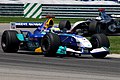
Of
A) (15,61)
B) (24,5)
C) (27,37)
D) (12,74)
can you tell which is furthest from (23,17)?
(12,74)

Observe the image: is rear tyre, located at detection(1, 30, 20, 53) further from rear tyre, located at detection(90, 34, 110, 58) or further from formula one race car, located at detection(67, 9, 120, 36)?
formula one race car, located at detection(67, 9, 120, 36)

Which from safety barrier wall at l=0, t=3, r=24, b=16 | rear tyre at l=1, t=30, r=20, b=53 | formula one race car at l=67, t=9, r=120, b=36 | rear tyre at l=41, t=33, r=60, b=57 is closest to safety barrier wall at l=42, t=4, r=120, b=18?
safety barrier wall at l=0, t=3, r=24, b=16

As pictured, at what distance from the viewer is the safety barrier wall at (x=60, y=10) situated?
4075 centimetres

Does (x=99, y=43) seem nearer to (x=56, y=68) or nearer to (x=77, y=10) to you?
(x=56, y=68)

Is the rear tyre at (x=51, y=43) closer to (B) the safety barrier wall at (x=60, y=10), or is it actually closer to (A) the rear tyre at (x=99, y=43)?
(A) the rear tyre at (x=99, y=43)

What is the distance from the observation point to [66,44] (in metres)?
Result: 16.8

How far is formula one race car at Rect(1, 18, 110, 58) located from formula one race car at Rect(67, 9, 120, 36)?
→ 9.71m

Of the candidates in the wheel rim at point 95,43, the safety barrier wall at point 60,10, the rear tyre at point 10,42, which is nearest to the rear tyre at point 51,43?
the wheel rim at point 95,43

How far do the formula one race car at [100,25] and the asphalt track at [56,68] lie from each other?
11.0m

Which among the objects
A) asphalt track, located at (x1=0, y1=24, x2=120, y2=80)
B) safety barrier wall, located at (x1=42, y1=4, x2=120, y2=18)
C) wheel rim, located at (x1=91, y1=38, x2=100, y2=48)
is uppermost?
wheel rim, located at (x1=91, y1=38, x2=100, y2=48)

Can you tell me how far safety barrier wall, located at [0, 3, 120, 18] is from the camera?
4075 cm

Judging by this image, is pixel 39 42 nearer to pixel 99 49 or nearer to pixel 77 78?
pixel 99 49

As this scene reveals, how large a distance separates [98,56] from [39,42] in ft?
6.93

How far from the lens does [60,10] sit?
135 feet
